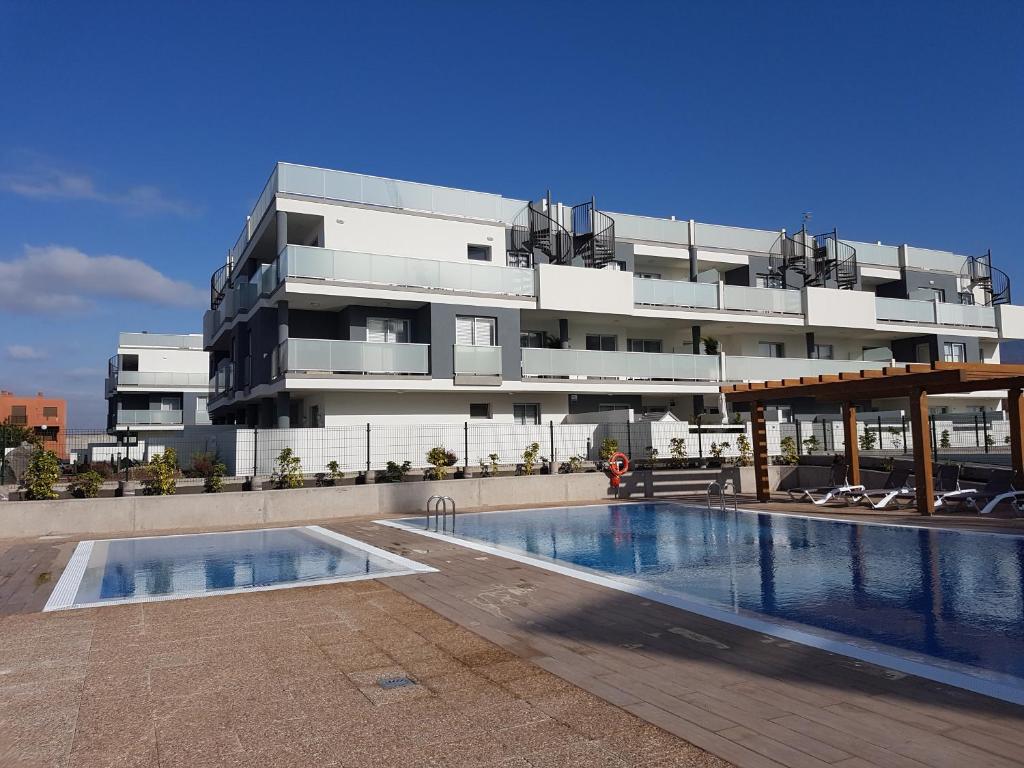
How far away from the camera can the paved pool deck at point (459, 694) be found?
Answer: 4281mm

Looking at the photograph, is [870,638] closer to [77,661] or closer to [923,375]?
[77,661]

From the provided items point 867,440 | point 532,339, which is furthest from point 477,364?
point 867,440

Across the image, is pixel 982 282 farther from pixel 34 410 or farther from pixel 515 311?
pixel 34 410

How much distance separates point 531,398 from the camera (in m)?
28.1

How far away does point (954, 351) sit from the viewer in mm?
37844

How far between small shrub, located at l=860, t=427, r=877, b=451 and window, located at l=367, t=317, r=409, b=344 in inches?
668

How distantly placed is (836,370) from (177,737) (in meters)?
33.2

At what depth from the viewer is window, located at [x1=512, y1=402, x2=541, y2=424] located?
2802 centimetres

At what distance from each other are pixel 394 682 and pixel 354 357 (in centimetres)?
1871

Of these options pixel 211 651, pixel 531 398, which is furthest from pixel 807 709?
pixel 531 398

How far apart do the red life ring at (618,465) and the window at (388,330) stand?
8562 mm

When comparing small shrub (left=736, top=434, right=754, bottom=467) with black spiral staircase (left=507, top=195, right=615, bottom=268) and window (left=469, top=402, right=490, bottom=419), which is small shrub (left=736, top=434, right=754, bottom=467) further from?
black spiral staircase (left=507, top=195, right=615, bottom=268)

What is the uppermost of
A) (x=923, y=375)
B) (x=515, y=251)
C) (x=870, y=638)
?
Answer: (x=515, y=251)

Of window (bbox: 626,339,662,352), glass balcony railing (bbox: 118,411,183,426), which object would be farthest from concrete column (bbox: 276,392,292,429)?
glass balcony railing (bbox: 118,411,183,426)
